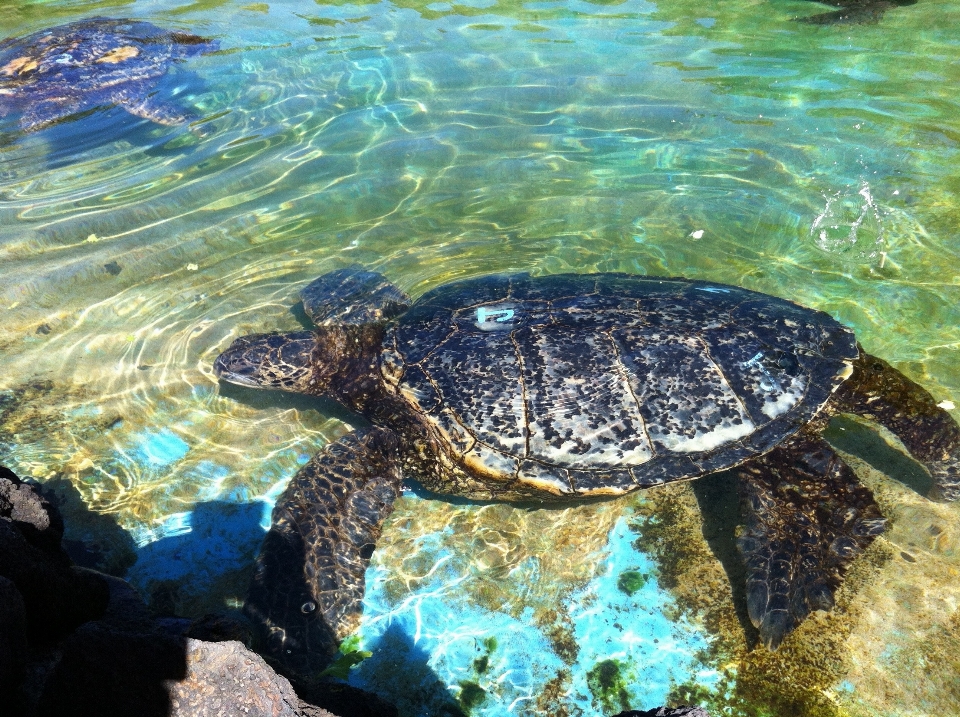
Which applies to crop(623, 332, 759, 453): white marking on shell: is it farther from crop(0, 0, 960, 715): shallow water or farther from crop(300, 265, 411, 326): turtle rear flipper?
crop(300, 265, 411, 326): turtle rear flipper

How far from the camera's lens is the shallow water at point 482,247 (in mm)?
3844

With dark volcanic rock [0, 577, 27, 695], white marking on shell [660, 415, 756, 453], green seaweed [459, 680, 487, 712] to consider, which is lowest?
green seaweed [459, 680, 487, 712]

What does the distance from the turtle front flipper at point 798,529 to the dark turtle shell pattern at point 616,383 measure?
0.25 m

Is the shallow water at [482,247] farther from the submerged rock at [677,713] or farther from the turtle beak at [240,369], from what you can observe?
the submerged rock at [677,713]

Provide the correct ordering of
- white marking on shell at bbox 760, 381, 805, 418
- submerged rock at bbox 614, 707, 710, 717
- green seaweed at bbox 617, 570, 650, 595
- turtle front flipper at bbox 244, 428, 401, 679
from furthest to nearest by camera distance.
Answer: white marking on shell at bbox 760, 381, 805, 418, green seaweed at bbox 617, 570, 650, 595, turtle front flipper at bbox 244, 428, 401, 679, submerged rock at bbox 614, 707, 710, 717

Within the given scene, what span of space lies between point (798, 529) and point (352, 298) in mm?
4104

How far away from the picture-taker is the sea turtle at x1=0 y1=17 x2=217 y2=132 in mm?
8758

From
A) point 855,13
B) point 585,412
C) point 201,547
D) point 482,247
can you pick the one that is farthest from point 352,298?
point 855,13

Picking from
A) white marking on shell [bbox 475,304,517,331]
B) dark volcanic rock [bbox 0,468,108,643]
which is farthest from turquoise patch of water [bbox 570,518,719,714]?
dark volcanic rock [bbox 0,468,108,643]

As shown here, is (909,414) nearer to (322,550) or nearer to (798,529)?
(798,529)

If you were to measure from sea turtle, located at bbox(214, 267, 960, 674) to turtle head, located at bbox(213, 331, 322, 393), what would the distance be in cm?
4

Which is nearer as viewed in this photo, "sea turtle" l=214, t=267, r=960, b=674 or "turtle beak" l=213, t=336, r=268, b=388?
"sea turtle" l=214, t=267, r=960, b=674

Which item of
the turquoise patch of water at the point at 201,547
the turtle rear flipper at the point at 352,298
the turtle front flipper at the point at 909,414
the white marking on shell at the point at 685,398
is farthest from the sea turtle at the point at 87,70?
the turtle front flipper at the point at 909,414

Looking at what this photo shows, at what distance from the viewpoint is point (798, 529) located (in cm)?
403
